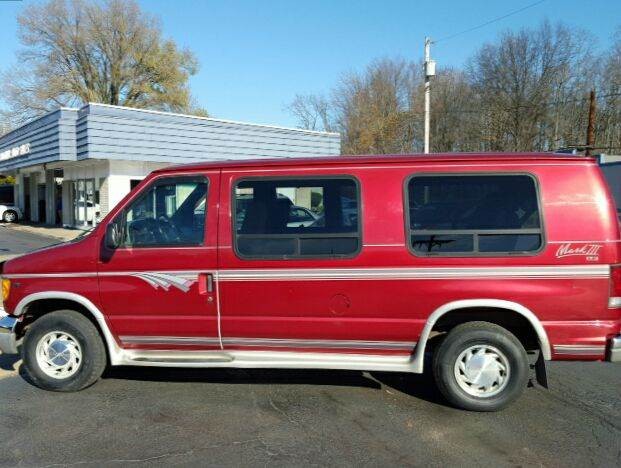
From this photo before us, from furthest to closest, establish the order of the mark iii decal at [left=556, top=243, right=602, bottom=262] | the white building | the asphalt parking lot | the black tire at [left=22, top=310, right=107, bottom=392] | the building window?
the building window, the white building, the black tire at [left=22, top=310, right=107, bottom=392], the mark iii decal at [left=556, top=243, right=602, bottom=262], the asphalt parking lot

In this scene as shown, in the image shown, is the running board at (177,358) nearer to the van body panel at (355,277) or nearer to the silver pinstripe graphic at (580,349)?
the van body panel at (355,277)

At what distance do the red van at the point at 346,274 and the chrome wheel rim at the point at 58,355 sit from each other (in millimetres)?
14

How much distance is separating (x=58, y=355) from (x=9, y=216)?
90.3 feet

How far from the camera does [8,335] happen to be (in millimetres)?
4348

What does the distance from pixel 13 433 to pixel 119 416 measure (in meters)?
0.74

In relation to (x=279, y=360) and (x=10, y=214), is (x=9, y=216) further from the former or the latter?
(x=279, y=360)

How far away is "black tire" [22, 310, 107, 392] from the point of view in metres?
4.31

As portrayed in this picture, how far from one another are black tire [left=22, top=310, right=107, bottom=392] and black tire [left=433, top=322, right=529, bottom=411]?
2921 millimetres

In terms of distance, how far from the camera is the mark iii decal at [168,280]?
412 cm

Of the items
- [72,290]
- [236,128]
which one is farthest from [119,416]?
[236,128]

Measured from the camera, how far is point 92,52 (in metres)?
37.8

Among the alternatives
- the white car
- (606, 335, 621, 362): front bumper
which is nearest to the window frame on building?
(606, 335, 621, 362): front bumper

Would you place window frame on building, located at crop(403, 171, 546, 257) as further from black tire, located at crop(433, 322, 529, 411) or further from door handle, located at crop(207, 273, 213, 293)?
door handle, located at crop(207, 273, 213, 293)

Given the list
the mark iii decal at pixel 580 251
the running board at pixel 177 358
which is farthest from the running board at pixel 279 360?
the mark iii decal at pixel 580 251
